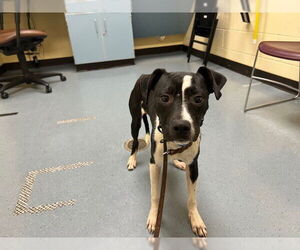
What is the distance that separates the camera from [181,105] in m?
0.87

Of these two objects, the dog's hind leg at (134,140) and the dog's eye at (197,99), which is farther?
the dog's hind leg at (134,140)

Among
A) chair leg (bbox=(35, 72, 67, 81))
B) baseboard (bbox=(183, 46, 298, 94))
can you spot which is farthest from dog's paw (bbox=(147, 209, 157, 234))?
chair leg (bbox=(35, 72, 67, 81))

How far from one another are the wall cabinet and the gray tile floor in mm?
1460

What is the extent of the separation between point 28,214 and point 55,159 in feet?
1.63

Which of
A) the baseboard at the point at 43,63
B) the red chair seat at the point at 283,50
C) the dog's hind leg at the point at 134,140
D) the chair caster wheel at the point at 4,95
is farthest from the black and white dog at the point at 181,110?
the baseboard at the point at 43,63

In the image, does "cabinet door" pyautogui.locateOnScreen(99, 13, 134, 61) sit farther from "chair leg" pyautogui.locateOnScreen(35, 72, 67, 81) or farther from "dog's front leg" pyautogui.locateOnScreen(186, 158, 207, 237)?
"dog's front leg" pyautogui.locateOnScreen(186, 158, 207, 237)

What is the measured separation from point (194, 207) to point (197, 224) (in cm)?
8

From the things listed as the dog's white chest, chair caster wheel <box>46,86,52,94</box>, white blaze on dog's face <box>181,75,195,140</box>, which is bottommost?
chair caster wheel <box>46,86,52,94</box>

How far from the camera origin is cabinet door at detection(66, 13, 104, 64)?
353 centimetres

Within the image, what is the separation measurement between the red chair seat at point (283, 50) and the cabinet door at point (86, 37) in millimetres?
2500

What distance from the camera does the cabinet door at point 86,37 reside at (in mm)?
3531

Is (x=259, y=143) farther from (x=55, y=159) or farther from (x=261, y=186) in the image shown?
(x=55, y=159)

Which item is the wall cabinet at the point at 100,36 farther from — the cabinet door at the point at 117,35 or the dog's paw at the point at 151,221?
the dog's paw at the point at 151,221

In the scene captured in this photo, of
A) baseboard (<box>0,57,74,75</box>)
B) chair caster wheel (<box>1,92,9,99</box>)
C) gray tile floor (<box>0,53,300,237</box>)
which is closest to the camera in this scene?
gray tile floor (<box>0,53,300,237</box>)
